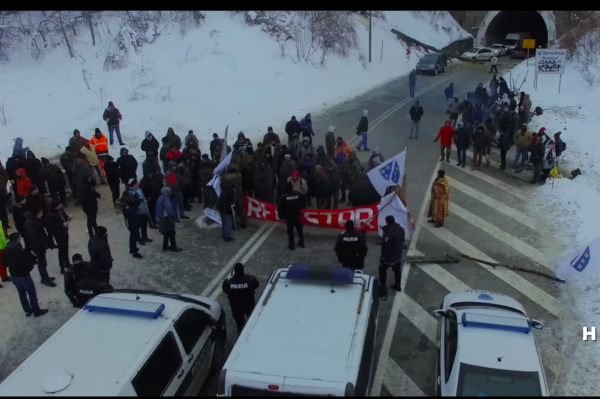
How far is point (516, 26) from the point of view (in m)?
57.7

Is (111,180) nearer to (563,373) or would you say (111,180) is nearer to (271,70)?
(563,373)

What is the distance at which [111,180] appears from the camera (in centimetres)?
1442

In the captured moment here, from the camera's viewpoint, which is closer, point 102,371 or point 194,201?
point 102,371

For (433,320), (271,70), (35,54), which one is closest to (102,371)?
(433,320)

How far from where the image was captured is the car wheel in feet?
26.6

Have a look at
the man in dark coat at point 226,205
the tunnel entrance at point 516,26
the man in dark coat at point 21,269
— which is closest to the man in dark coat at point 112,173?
the man in dark coat at point 226,205

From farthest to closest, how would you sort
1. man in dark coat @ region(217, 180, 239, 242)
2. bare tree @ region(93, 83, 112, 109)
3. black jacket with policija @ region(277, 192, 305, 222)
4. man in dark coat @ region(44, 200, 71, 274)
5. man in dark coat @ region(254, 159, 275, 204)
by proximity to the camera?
bare tree @ region(93, 83, 112, 109), man in dark coat @ region(254, 159, 275, 204), man in dark coat @ region(217, 180, 239, 242), black jacket with policija @ region(277, 192, 305, 222), man in dark coat @ region(44, 200, 71, 274)

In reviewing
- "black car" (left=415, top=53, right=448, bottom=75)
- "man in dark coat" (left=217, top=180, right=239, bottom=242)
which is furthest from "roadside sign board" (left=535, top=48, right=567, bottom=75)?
"man in dark coat" (left=217, top=180, right=239, bottom=242)

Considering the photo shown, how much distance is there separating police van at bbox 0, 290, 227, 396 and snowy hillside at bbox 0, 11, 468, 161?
44.2ft

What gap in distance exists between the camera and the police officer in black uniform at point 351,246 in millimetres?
9836

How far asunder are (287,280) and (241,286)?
1.05 metres

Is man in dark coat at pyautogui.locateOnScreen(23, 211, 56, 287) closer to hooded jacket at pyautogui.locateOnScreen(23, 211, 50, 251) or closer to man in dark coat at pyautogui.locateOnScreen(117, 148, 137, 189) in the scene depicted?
hooded jacket at pyautogui.locateOnScreen(23, 211, 50, 251)

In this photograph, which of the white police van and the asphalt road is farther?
the asphalt road

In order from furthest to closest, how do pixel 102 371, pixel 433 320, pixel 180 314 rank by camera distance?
pixel 433 320
pixel 180 314
pixel 102 371
